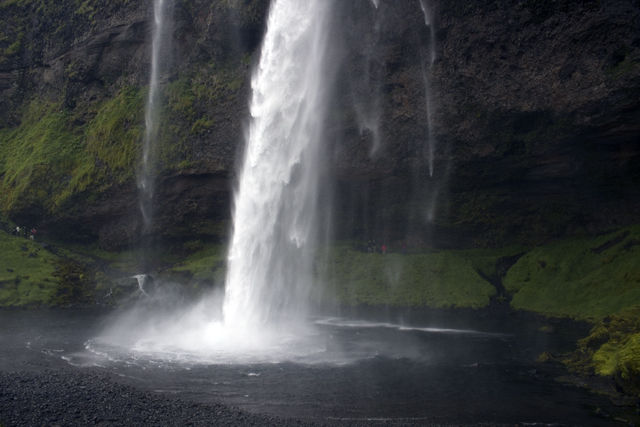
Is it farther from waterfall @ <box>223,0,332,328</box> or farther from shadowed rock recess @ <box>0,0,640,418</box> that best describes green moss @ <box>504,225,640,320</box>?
waterfall @ <box>223,0,332,328</box>

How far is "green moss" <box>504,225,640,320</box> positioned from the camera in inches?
1123

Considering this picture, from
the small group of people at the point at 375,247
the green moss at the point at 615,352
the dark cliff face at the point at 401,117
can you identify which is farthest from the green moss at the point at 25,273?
the green moss at the point at 615,352

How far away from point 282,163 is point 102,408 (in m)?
21.7

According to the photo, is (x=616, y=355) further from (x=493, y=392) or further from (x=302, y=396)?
(x=302, y=396)

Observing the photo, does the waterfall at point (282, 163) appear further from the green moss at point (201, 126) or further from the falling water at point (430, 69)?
the falling water at point (430, 69)

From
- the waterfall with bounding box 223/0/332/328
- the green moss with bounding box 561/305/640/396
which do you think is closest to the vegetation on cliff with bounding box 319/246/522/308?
the waterfall with bounding box 223/0/332/328

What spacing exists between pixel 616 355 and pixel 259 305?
59.6 ft

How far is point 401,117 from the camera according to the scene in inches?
1430

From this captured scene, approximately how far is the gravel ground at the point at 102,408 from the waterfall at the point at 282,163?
14171 mm

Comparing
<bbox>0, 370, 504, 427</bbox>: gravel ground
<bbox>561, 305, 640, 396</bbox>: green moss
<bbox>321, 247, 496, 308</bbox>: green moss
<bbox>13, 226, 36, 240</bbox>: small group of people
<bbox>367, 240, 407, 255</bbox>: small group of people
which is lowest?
<bbox>0, 370, 504, 427</bbox>: gravel ground

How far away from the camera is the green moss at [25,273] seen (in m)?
37.1

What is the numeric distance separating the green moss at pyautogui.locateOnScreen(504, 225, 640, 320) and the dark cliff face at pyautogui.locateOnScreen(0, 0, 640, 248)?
2450 millimetres

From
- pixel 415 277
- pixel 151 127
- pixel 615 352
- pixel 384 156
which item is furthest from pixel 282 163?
pixel 615 352

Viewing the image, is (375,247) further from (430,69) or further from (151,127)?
(151,127)
